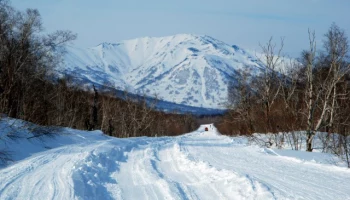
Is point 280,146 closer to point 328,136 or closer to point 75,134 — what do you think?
point 328,136

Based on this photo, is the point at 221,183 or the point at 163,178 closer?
the point at 221,183

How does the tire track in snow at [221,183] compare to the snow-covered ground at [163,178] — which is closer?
the tire track in snow at [221,183]

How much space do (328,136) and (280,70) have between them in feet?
20.1

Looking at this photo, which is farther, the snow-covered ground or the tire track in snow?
the snow-covered ground

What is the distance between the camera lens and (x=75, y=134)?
24.2m

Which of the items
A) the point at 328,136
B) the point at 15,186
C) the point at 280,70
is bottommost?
the point at 15,186

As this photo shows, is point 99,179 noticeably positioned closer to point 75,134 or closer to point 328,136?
point 328,136

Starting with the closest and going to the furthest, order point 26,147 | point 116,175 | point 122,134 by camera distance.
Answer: point 116,175 < point 26,147 < point 122,134

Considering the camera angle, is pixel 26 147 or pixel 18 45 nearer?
pixel 26 147

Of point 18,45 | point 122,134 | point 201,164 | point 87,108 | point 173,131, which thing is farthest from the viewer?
point 173,131

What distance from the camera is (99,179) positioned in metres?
9.80

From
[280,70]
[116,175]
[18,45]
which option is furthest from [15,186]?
[18,45]

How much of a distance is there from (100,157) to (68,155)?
1.28 meters

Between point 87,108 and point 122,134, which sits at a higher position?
point 87,108
